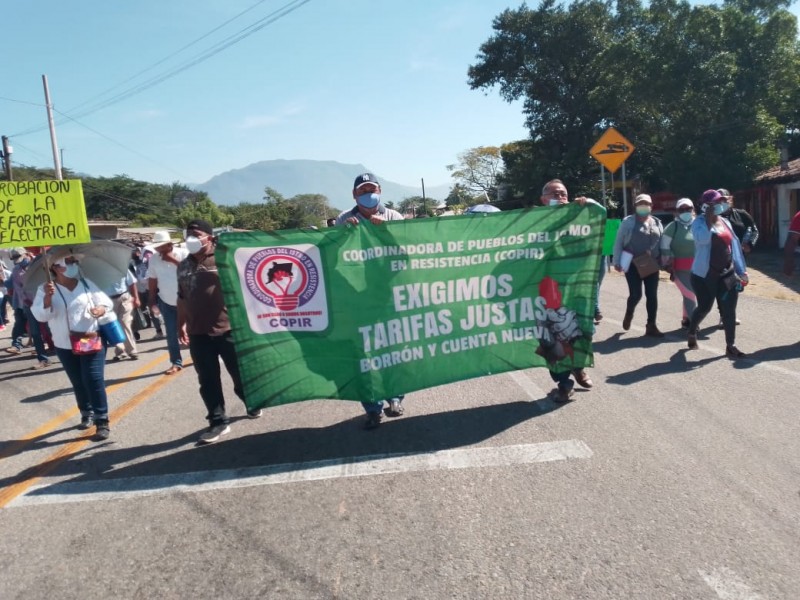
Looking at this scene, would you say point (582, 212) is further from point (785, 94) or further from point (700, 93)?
point (785, 94)

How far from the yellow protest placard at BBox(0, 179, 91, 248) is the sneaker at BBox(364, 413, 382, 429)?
11.4ft

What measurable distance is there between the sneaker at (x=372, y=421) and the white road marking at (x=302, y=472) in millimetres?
648

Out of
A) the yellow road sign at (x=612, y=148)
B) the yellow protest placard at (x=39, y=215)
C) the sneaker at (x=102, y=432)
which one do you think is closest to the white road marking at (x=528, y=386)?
the sneaker at (x=102, y=432)

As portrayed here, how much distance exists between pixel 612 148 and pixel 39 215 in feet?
45.1

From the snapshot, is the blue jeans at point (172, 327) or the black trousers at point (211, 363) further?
the blue jeans at point (172, 327)

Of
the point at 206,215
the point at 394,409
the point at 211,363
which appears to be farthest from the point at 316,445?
the point at 206,215

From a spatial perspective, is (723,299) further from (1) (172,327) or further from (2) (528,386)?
(1) (172,327)

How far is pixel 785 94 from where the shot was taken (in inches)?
956

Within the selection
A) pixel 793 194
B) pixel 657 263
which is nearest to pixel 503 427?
pixel 657 263

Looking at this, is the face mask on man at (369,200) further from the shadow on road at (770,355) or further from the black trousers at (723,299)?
the shadow on road at (770,355)

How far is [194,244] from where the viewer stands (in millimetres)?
5453

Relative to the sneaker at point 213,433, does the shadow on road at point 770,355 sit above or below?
below

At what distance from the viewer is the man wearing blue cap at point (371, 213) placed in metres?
5.59

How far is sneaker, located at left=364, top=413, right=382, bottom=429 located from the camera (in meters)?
5.60
